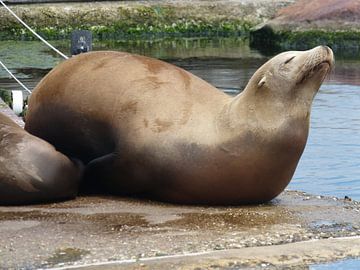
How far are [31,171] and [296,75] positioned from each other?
4.76 ft

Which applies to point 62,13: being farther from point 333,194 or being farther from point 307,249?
point 307,249

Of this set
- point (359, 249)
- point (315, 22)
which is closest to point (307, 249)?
point (359, 249)

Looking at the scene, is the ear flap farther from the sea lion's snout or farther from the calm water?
the calm water

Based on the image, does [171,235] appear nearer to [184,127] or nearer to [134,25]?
[184,127]

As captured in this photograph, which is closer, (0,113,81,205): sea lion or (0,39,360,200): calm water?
(0,113,81,205): sea lion

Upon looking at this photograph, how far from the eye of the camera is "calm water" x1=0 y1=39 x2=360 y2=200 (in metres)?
8.34

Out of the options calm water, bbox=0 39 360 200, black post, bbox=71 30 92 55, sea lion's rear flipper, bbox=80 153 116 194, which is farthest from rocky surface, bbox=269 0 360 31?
sea lion's rear flipper, bbox=80 153 116 194

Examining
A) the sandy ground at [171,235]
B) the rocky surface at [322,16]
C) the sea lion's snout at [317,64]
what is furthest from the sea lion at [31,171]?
the rocky surface at [322,16]

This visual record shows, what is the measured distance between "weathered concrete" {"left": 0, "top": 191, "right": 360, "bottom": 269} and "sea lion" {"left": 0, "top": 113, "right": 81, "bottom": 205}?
0.28 ft

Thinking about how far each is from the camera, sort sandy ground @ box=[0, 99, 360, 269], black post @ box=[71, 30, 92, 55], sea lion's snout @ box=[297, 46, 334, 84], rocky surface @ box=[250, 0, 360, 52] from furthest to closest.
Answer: rocky surface @ box=[250, 0, 360, 52] → black post @ box=[71, 30, 92, 55] → sea lion's snout @ box=[297, 46, 334, 84] → sandy ground @ box=[0, 99, 360, 269]

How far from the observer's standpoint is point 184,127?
6312mm

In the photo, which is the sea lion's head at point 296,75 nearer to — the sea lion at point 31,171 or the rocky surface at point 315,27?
the sea lion at point 31,171

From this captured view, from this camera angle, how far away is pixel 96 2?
2169cm

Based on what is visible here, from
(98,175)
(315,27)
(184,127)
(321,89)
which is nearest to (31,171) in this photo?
(98,175)
